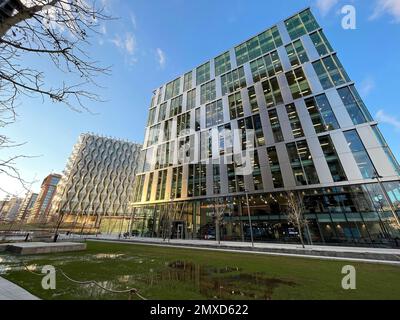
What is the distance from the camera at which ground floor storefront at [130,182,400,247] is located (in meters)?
22.1

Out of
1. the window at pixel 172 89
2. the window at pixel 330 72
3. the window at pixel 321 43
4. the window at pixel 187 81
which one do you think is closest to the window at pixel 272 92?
the window at pixel 330 72

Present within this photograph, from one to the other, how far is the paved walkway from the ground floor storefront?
76.1 feet

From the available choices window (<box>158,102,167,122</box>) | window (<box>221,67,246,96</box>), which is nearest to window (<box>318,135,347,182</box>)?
window (<box>221,67,246,96</box>)

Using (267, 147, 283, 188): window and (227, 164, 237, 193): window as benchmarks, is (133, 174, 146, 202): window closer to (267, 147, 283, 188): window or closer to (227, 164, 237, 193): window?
(227, 164, 237, 193): window

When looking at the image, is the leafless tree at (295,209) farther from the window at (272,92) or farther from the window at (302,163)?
the window at (272,92)

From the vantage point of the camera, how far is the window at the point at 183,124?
45278 millimetres

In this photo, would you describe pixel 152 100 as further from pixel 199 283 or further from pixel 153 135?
pixel 199 283

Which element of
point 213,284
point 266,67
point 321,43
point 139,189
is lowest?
point 213,284

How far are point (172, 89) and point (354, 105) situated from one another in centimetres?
4262

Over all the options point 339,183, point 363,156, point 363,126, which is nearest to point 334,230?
point 339,183

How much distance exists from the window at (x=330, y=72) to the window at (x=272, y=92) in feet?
21.3

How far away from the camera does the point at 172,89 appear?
54.6 meters

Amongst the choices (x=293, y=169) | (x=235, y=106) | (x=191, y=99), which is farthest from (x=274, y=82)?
(x=191, y=99)
